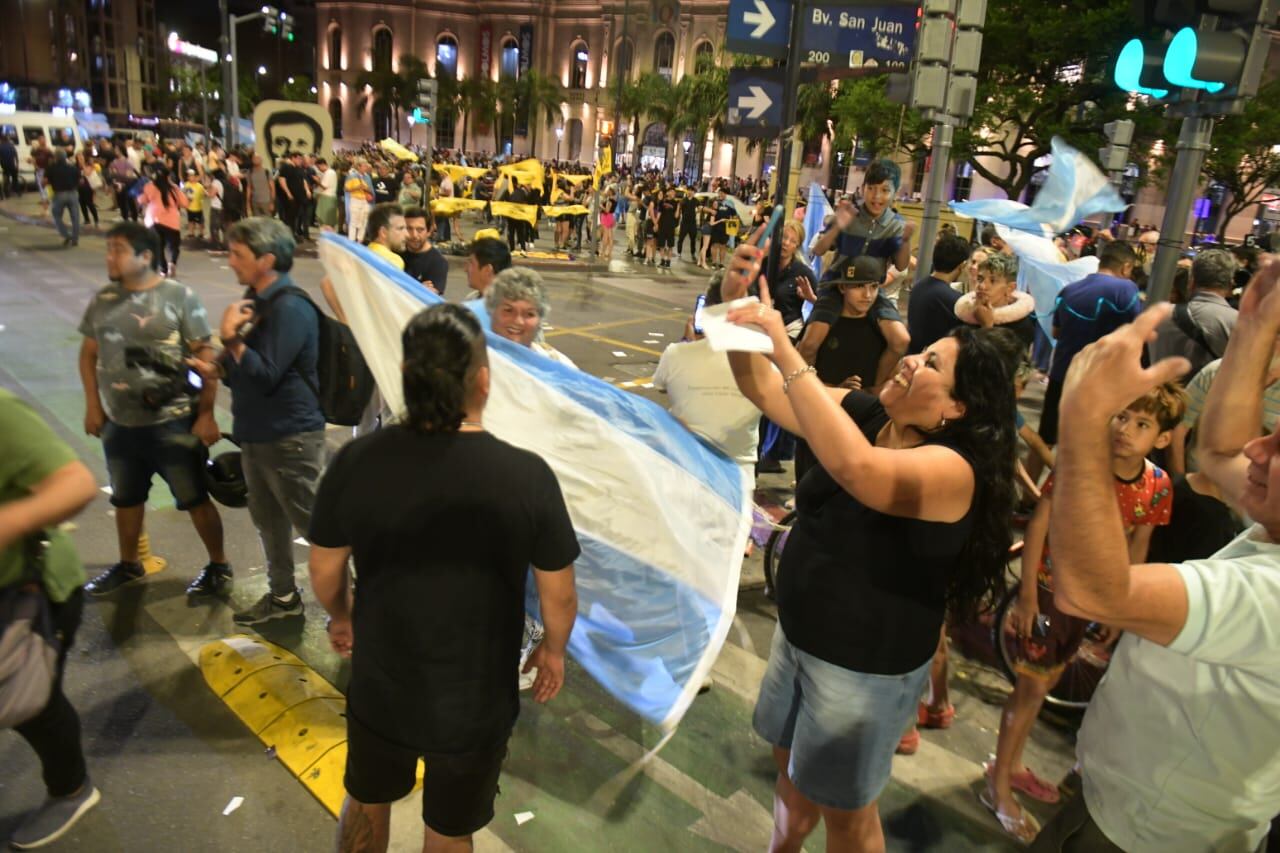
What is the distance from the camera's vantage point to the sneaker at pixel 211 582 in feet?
14.5

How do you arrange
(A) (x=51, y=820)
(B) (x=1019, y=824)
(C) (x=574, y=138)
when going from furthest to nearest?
(C) (x=574, y=138) → (B) (x=1019, y=824) → (A) (x=51, y=820)

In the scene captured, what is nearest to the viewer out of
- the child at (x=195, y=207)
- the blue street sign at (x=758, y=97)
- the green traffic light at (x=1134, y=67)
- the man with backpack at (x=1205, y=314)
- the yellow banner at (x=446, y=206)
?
the green traffic light at (x=1134, y=67)

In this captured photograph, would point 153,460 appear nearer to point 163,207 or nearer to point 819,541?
point 819,541

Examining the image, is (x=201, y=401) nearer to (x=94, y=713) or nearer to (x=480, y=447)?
(x=94, y=713)

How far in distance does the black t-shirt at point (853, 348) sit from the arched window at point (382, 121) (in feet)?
280

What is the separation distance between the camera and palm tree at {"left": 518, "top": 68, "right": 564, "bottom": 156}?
7162cm

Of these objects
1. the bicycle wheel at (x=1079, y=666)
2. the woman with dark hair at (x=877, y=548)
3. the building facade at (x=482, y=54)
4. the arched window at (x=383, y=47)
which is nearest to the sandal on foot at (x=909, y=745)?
the bicycle wheel at (x=1079, y=666)

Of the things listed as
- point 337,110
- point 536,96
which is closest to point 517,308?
point 536,96

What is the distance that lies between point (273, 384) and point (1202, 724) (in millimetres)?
3564

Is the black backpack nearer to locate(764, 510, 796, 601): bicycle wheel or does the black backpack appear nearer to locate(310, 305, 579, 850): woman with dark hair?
locate(310, 305, 579, 850): woman with dark hair

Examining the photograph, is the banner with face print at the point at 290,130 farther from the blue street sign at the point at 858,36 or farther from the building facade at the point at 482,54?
the building facade at the point at 482,54

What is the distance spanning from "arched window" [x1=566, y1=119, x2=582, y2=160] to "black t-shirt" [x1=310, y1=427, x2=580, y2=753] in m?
85.9

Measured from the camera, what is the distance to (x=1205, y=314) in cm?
525

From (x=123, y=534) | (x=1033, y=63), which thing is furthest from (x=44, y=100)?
(x=123, y=534)
